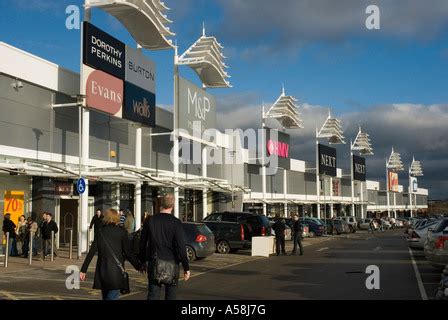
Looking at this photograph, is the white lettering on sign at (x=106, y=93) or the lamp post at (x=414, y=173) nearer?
the white lettering on sign at (x=106, y=93)

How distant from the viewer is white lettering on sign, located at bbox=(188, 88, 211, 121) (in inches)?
1296

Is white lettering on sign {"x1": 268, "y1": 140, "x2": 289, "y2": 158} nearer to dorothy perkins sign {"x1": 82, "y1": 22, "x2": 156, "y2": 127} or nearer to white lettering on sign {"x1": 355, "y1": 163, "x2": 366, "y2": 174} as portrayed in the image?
dorothy perkins sign {"x1": 82, "y1": 22, "x2": 156, "y2": 127}

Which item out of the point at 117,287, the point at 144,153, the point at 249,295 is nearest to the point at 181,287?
the point at 249,295

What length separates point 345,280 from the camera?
1441 cm

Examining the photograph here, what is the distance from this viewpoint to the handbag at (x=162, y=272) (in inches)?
284

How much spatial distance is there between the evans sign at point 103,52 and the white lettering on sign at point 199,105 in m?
7.57

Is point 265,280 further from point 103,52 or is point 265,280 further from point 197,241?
point 103,52

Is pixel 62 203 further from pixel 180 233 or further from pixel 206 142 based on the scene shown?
pixel 180 233

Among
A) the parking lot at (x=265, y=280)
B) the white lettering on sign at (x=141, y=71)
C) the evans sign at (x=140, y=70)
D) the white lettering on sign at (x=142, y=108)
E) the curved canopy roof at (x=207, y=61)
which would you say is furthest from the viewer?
the curved canopy roof at (x=207, y=61)

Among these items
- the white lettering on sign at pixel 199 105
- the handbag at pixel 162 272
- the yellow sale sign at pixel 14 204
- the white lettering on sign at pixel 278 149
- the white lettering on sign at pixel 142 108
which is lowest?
the handbag at pixel 162 272

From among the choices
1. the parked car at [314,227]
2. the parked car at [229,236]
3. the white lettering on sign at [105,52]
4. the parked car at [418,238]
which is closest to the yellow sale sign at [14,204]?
the white lettering on sign at [105,52]

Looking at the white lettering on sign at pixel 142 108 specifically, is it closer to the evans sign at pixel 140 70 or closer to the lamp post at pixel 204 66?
the evans sign at pixel 140 70

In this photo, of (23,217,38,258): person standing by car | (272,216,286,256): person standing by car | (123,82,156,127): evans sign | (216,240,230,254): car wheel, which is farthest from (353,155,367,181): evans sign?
(23,217,38,258): person standing by car

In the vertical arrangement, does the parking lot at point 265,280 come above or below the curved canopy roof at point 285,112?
below
